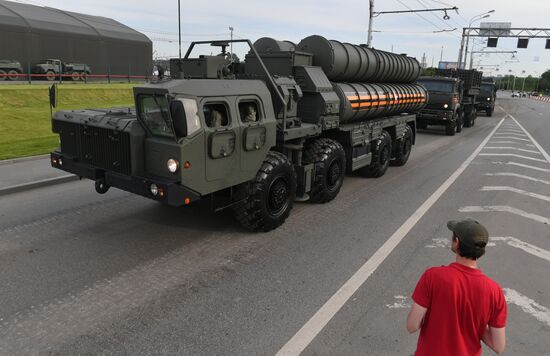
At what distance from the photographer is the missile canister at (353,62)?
8.18 metres

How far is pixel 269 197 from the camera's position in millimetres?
6566

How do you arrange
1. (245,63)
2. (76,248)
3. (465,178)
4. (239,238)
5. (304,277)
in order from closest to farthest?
(304,277) < (76,248) < (239,238) < (245,63) < (465,178)

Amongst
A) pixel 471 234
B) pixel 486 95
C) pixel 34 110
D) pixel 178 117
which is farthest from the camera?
pixel 486 95

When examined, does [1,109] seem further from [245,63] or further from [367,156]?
[367,156]

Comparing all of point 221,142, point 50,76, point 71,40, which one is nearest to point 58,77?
point 50,76

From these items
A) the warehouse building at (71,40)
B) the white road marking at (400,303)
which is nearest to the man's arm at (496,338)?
the white road marking at (400,303)

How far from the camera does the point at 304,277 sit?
5.20 meters

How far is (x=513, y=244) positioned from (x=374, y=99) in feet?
13.9

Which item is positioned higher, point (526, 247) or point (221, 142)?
point (221, 142)

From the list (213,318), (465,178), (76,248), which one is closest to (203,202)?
(76,248)

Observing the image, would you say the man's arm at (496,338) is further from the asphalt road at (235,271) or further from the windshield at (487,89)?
the windshield at (487,89)

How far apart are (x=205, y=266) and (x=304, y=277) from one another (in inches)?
48.6

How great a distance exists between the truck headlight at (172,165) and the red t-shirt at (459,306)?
340 cm

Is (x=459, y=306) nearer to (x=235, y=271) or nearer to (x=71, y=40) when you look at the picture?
(x=235, y=271)
